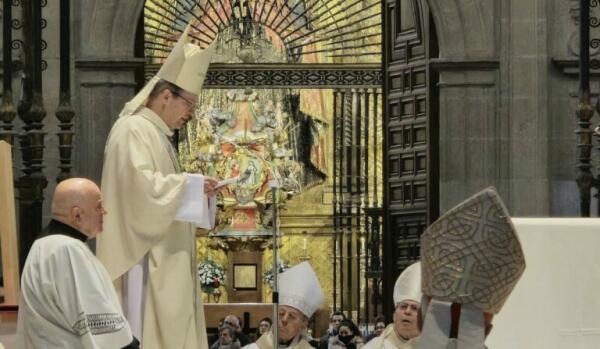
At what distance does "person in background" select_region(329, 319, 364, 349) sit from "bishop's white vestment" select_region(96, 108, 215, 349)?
8.42 meters

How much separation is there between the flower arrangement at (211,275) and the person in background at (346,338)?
10.9m

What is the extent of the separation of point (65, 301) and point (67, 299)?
1 centimetres

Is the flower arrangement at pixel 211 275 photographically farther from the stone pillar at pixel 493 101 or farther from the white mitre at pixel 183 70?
the white mitre at pixel 183 70

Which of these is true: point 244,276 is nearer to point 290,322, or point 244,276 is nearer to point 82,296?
point 290,322

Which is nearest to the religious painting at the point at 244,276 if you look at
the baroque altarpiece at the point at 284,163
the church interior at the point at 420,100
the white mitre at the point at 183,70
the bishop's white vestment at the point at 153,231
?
the baroque altarpiece at the point at 284,163

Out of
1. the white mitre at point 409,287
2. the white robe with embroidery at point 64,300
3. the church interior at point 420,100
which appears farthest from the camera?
the church interior at point 420,100

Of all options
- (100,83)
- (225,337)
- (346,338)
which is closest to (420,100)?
(346,338)

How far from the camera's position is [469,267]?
521 cm

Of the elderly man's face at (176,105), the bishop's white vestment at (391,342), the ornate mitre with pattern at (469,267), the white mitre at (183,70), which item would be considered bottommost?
the bishop's white vestment at (391,342)

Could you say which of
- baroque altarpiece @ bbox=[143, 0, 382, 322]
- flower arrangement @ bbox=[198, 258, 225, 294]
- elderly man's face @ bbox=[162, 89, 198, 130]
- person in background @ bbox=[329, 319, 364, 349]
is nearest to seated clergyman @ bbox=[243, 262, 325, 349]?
elderly man's face @ bbox=[162, 89, 198, 130]

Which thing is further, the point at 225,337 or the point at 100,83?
the point at 225,337

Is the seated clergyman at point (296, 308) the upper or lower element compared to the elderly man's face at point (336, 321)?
upper

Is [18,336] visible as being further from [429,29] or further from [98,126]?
[429,29]

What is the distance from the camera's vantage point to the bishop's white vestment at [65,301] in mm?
7309
